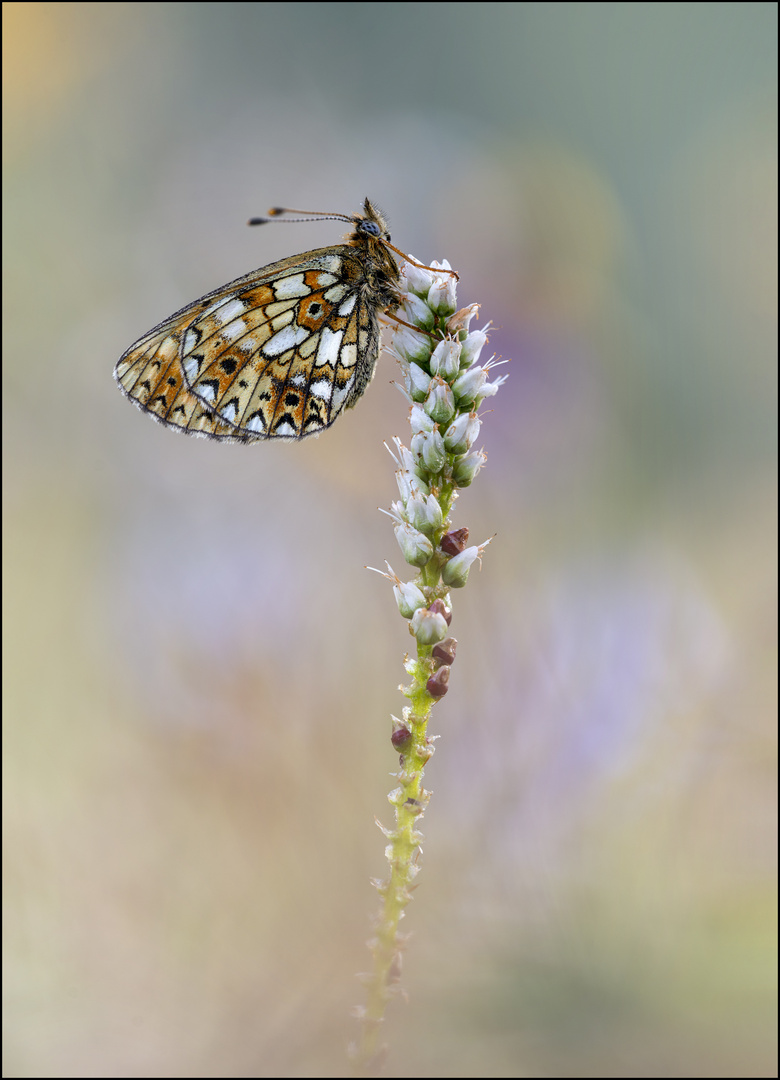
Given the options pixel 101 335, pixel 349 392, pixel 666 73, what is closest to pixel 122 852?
pixel 349 392

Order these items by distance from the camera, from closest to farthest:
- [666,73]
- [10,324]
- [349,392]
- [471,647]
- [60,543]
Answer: [349,392]
[471,647]
[60,543]
[10,324]
[666,73]

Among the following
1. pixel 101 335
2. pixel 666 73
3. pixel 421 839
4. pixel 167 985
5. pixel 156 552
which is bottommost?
pixel 167 985

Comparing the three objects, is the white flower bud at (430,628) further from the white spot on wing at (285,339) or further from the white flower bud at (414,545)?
the white spot on wing at (285,339)

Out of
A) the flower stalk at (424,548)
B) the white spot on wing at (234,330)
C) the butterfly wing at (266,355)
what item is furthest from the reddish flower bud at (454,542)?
the white spot on wing at (234,330)

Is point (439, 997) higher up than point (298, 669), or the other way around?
point (298, 669)

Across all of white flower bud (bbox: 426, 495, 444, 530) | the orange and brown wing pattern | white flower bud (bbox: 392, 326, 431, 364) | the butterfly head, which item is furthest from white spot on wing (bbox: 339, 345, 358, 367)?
white flower bud (bbox: 426, 495, 444, 530)

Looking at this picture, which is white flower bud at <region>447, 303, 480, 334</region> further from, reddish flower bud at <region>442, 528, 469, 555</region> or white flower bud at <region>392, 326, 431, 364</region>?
reddish flower bud at <region>442, 528, 469, 555</region>

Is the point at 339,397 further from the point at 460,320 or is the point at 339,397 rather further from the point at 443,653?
the point at 443,653

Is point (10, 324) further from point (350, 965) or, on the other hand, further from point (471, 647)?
point (350, 965)
